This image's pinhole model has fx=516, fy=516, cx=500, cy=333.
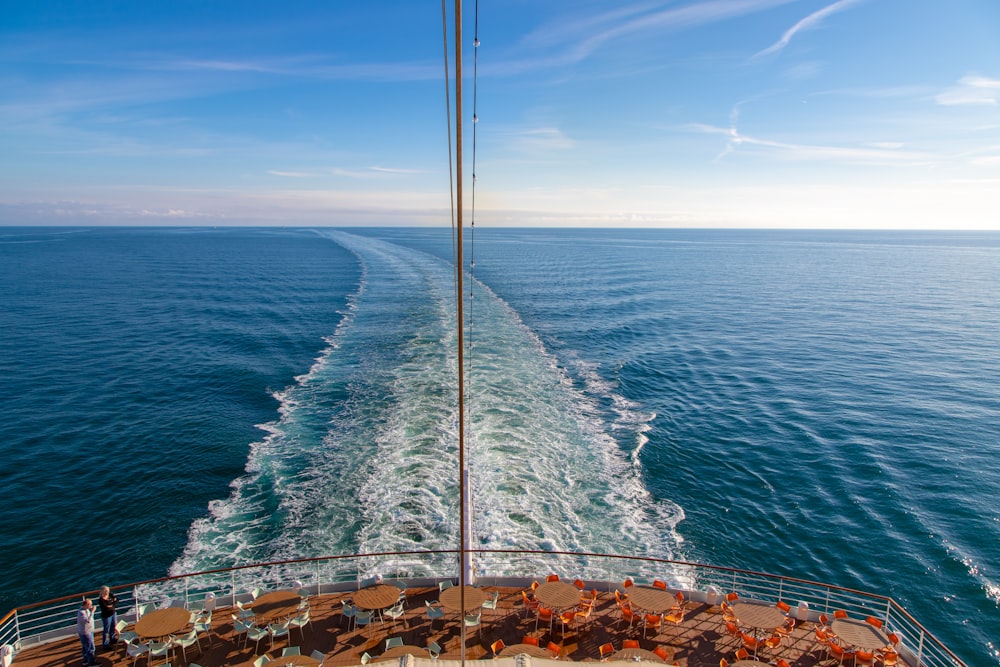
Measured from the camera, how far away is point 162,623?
12.3 m

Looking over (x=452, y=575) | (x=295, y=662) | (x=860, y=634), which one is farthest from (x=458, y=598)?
(x=860, y=634)

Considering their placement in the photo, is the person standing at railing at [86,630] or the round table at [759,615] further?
the round table at [759,615]

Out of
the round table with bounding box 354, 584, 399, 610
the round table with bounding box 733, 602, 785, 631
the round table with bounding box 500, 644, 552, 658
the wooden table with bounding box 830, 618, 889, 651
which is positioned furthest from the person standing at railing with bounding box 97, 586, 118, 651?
the wooden table with bounding box 830, 618, 889, 651

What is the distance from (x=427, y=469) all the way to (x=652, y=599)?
13.1m

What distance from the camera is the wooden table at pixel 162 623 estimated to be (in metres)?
12.0

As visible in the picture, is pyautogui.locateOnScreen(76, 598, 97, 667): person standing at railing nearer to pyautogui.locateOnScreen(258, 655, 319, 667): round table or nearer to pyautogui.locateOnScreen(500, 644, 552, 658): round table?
pyautogui.locateOnScreen(258, 655, 319, 667): round table

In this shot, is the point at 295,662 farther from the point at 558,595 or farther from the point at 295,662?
the point at 558,595

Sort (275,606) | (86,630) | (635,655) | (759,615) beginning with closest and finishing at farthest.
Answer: (86,630) → (635,655) → (759,615) → (275,606)

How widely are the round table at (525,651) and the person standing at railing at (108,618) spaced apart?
935 cm

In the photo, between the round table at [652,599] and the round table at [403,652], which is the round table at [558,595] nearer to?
the round table at [652,599]

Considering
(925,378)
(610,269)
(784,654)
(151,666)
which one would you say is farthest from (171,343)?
(610,269)

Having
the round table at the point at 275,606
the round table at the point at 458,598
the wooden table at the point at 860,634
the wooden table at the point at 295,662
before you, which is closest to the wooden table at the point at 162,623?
the round table at the point at 275,606

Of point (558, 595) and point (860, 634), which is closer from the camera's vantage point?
point (860, 634)

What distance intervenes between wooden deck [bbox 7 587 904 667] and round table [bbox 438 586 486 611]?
43 cm
